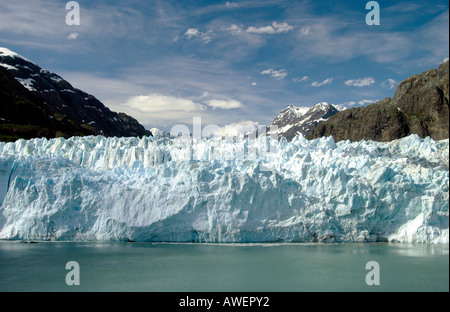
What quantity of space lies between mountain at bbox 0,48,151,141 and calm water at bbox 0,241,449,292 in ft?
119

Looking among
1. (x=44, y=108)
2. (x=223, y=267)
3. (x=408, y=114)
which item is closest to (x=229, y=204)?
(x=223, y=267)

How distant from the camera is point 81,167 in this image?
22344 millimetres

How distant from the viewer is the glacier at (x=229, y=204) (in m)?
19.5

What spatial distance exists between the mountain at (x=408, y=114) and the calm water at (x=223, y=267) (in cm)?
3393

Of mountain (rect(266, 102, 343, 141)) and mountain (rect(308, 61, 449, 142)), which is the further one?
mountain (rect(266, 102, 343, 141))

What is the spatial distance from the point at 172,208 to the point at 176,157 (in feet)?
17.3

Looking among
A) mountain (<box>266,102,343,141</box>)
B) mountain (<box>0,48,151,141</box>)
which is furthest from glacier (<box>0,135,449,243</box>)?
mountain (<box>266,102,343,141</box>)

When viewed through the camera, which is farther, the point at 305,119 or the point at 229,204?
the point at 305,119

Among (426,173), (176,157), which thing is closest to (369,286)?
(426,173)

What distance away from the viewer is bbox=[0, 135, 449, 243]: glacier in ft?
63.9

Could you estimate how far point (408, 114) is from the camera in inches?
2048

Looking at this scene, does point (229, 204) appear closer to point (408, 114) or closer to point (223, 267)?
point (223, 267)

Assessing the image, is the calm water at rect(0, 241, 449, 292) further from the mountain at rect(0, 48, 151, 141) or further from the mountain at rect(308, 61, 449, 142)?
the mountain at rect(0, 48, 151, 141)

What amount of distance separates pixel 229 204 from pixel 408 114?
136 ft
